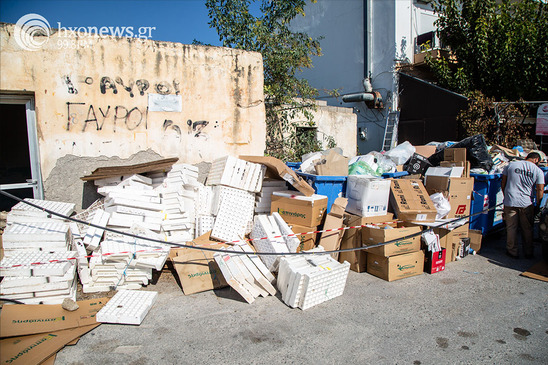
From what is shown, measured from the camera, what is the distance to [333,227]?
17.9 ft

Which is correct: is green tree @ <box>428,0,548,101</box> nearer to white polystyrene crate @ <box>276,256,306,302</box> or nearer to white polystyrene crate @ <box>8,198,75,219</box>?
white polystyrene crate @ <box>276,256,306,302</box>

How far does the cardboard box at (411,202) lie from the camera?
5500 millimetres

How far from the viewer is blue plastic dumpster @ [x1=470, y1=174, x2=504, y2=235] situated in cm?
669

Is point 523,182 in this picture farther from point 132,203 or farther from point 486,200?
point 132,203

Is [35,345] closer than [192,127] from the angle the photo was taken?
Yes

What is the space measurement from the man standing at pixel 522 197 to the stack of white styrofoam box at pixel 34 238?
7.25 meters

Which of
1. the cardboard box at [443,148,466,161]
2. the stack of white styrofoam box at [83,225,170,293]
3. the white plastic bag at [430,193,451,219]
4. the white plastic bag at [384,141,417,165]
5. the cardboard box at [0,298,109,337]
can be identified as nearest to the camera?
the cardboard box at [0,298,109,337]

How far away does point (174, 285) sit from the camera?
16.0 feet

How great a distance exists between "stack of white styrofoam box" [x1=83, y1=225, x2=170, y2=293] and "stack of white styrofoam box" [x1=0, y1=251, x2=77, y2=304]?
39 centimetres

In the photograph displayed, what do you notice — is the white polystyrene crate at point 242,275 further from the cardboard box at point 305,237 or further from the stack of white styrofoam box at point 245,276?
the cardboard box at point 305,237

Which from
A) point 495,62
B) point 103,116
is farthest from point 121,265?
point 495,62

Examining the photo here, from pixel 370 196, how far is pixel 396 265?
1112 millimetres

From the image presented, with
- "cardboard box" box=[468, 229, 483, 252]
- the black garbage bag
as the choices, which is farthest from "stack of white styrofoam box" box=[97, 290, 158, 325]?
the black garbage bag

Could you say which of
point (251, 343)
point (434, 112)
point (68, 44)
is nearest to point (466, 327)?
point (251, 343)
